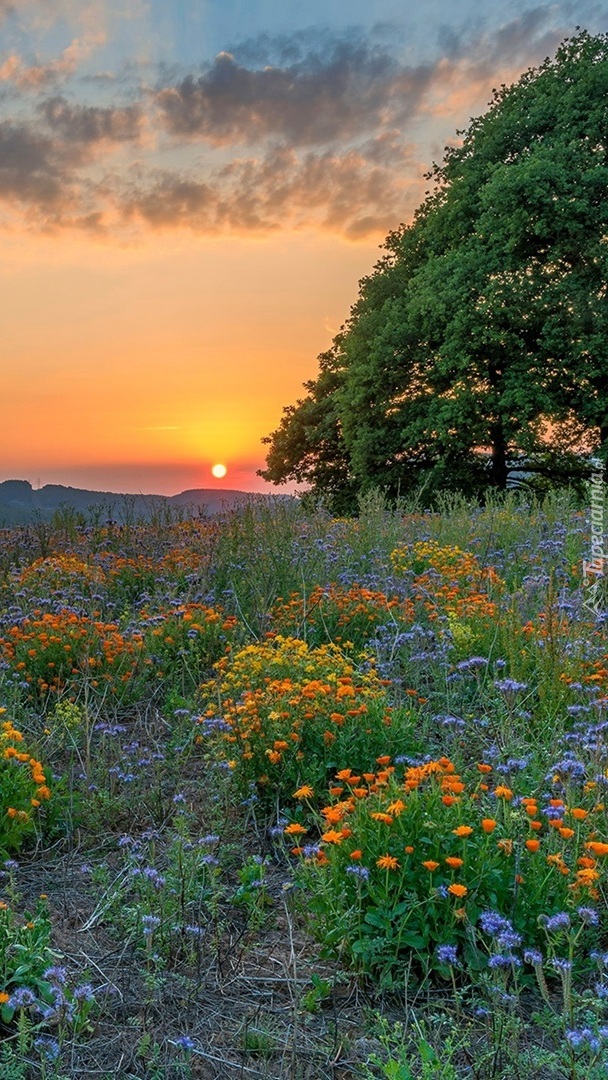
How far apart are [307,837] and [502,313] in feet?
56.6

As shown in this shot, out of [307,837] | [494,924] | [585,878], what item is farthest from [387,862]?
[307,837]

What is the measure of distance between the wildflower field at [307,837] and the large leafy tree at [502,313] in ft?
44.8

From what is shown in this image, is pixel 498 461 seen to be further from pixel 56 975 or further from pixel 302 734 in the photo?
pixel 56 975

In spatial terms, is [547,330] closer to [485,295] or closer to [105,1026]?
[485,295]

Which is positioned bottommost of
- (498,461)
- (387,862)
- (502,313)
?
(387,862)

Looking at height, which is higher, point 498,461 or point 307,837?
point 498,461

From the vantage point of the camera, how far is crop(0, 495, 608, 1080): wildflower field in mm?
2211

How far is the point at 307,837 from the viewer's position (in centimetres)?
345

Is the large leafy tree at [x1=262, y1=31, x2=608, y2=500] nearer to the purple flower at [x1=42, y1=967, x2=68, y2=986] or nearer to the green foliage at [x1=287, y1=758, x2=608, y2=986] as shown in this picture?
the green foliage at [x1=287, y1=758, x2=608, y2=986]

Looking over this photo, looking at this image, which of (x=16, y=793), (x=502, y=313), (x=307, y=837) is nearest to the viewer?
(x=16, y=793)

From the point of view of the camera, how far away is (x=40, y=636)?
199 inches

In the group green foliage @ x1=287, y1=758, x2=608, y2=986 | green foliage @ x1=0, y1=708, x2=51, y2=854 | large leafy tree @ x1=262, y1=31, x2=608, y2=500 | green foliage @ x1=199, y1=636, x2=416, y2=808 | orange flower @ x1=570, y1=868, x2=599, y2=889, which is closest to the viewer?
orange flower @ x1=570, y1=868, x2=599, y2=889

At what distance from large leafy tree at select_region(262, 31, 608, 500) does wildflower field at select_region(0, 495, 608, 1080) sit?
13.6 meters

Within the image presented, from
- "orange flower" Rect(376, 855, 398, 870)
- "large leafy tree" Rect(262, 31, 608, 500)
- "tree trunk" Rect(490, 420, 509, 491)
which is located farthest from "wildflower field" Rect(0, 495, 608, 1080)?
"tree trunk" Rect(490, 420, 509, 491)
